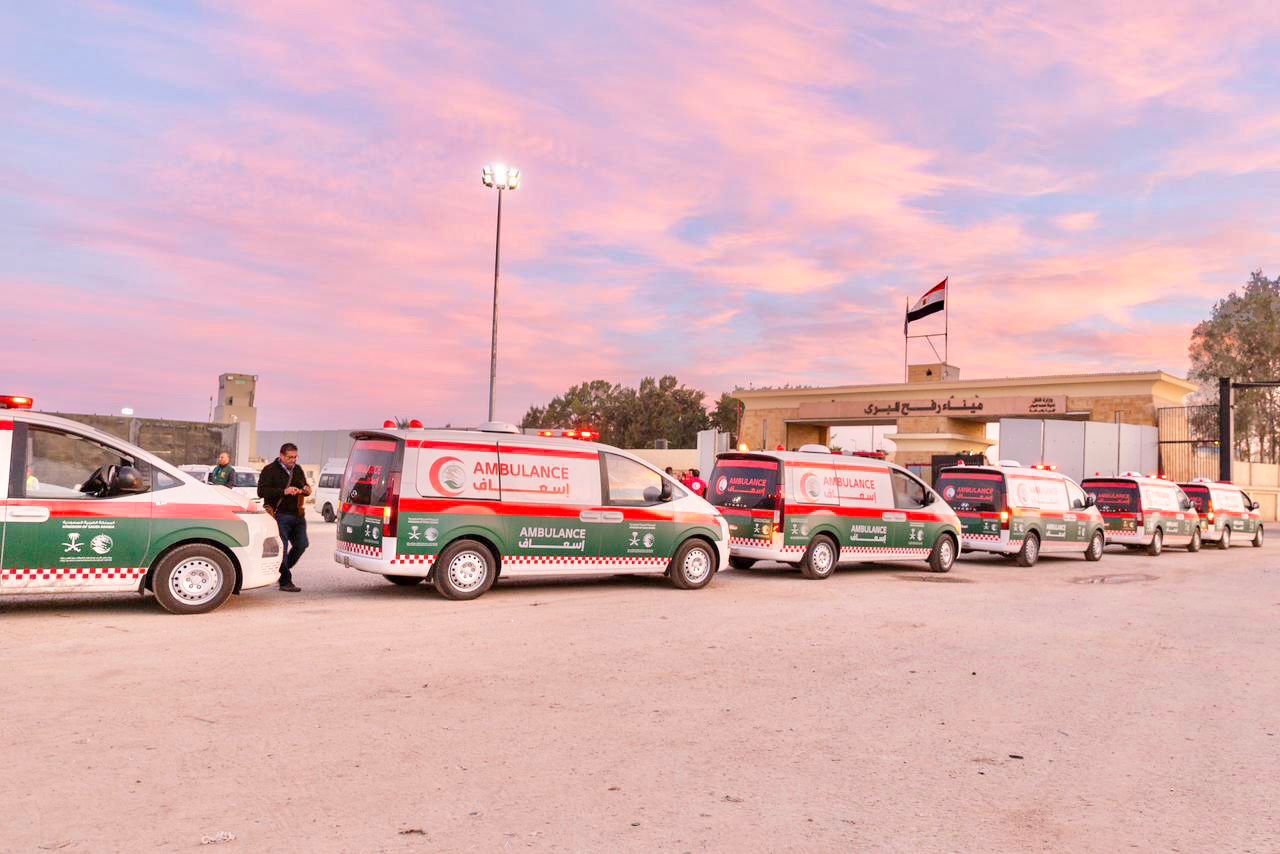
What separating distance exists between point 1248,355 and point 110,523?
66808 millimetres

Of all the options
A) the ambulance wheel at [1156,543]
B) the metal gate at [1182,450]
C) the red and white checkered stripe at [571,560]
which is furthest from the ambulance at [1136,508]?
the metal gate at [1182,450]

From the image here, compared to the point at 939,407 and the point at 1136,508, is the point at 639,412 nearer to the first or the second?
Answer: the point at 939,407

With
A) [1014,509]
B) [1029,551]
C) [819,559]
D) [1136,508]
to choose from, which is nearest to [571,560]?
[819,559]

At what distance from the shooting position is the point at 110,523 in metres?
9.12

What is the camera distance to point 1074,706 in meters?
6.74

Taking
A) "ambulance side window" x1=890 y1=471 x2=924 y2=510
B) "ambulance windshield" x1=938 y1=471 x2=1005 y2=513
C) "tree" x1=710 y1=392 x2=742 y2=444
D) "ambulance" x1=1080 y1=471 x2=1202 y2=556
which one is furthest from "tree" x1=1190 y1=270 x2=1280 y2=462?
"ambulance side window" x1=890 y1=471 x2=924 y2=510

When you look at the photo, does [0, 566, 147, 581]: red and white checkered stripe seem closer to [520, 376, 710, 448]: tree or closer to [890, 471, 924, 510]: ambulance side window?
[890, 471, 924, 510]: ambulance side window

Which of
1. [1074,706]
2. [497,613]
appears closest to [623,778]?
[1074,706]

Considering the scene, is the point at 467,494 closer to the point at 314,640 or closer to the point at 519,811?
the point at 314,640

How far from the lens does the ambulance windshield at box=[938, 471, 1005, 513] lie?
18625mm

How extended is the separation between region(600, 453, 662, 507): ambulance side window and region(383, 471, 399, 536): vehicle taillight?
262 centimetres

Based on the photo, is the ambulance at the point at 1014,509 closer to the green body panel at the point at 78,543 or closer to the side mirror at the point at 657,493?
the side mirror at the point at 657,493

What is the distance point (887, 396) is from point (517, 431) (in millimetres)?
40498

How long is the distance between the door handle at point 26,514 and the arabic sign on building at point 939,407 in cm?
4279
